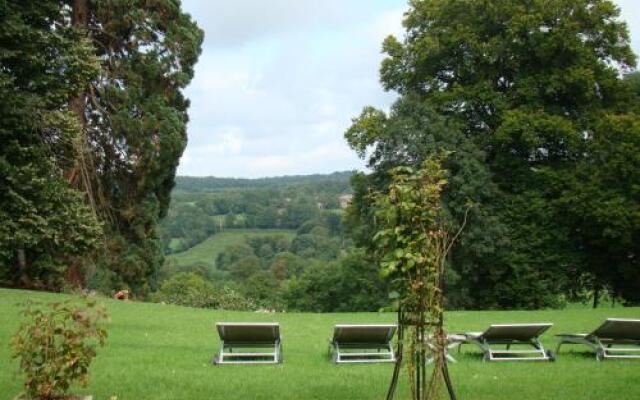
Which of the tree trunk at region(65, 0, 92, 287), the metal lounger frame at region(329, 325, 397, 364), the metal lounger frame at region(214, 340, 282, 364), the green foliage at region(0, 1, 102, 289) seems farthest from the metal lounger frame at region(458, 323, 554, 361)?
the tree trunk at region(65, 0, 92, 287)

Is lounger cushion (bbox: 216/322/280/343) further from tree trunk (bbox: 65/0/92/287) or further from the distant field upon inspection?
the distant field

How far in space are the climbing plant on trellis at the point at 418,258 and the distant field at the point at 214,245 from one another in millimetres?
63669

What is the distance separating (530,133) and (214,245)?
5585 cm

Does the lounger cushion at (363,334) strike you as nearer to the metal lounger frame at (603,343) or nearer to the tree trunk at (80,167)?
the metal lounger frame at (603,343)

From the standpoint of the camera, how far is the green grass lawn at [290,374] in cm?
802

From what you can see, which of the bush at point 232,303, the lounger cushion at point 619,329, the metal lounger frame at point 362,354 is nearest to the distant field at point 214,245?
the bush at point 232,303

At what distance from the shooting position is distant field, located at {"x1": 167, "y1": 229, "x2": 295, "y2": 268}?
72375mm

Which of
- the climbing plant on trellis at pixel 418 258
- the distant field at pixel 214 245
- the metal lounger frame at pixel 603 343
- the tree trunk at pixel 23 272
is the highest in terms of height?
the climbing plant on trellis at pixel 418 258

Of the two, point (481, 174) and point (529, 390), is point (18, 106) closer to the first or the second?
point (529, 390)

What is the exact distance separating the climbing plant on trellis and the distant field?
63.7 metres

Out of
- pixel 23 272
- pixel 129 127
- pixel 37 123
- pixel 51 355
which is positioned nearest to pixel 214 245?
pixel 129 127

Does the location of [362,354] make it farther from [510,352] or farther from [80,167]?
[80,167]

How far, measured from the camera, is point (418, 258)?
6.25m

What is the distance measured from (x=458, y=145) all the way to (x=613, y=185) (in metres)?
5.40
